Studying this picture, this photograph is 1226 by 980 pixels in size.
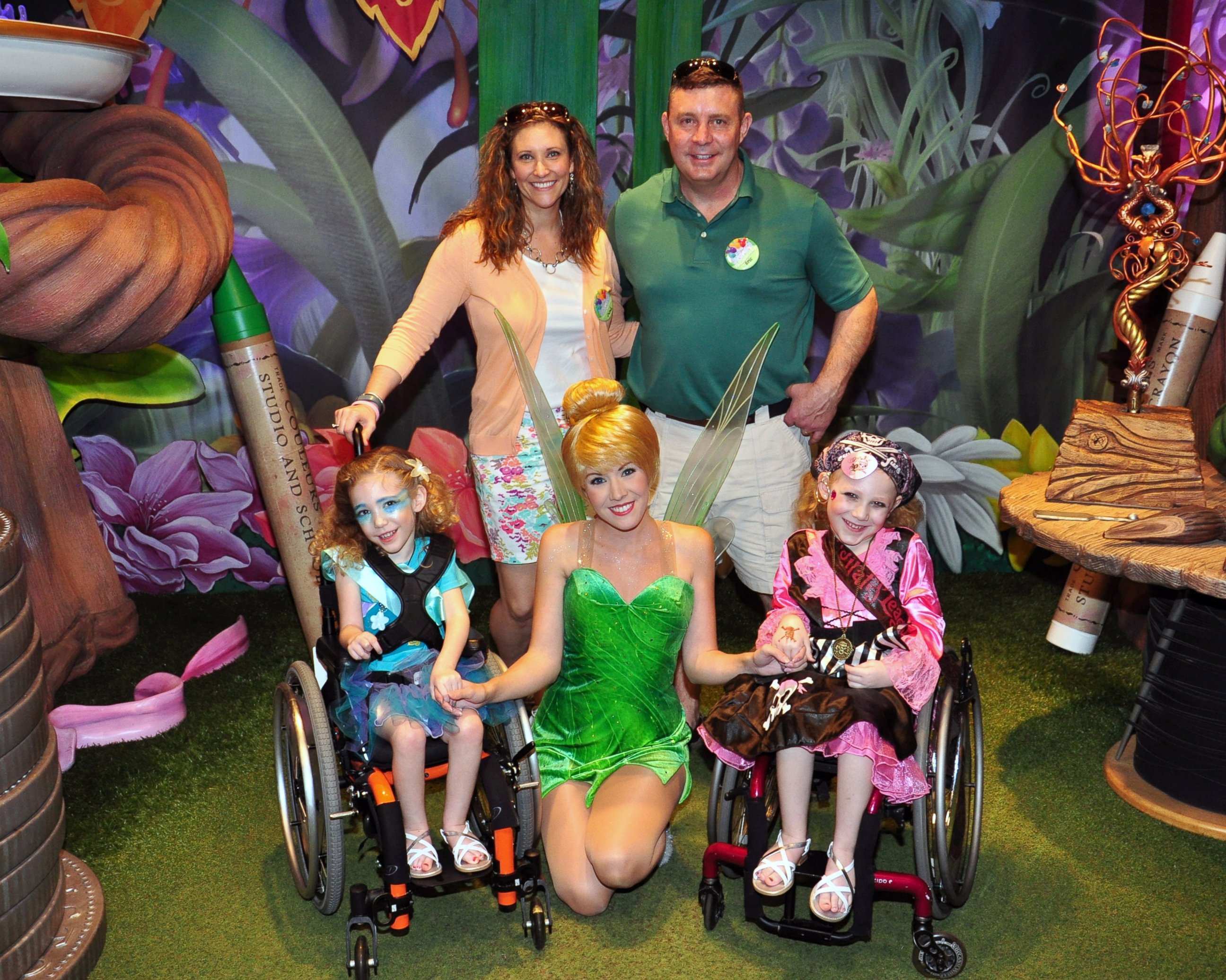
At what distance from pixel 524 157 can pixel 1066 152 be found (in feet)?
9.04

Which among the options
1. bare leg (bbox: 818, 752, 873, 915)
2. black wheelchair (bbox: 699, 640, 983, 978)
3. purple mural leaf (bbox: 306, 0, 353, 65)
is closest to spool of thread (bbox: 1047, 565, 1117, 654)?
black wheelchair (bbox: 699, 640, 983, 978)

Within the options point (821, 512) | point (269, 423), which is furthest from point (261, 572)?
point (821, 512)

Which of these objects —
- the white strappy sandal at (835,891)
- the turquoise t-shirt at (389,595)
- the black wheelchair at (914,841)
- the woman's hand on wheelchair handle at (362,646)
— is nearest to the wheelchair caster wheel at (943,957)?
the black wheelchair at (914,841)

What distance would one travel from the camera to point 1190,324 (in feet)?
12.3

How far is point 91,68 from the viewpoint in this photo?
3131 mm

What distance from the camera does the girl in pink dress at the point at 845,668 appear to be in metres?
2.63

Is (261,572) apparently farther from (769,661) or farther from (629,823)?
(769,661)

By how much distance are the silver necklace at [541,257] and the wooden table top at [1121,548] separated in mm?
1388

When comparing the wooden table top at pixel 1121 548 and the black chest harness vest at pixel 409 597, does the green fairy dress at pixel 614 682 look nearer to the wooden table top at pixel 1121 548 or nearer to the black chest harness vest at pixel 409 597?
the black chest harness vest at pixel 409 597

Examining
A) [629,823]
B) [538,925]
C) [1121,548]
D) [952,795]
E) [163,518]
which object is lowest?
[163,518]

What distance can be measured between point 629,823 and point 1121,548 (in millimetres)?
1367

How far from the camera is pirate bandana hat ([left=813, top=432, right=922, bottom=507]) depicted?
8.84 feet

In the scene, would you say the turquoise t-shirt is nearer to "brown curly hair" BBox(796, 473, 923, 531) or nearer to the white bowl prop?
"brown curly hair" BBox(796, 473, 923, 531)

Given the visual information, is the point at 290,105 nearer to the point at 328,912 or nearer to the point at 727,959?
the point at 328,912
